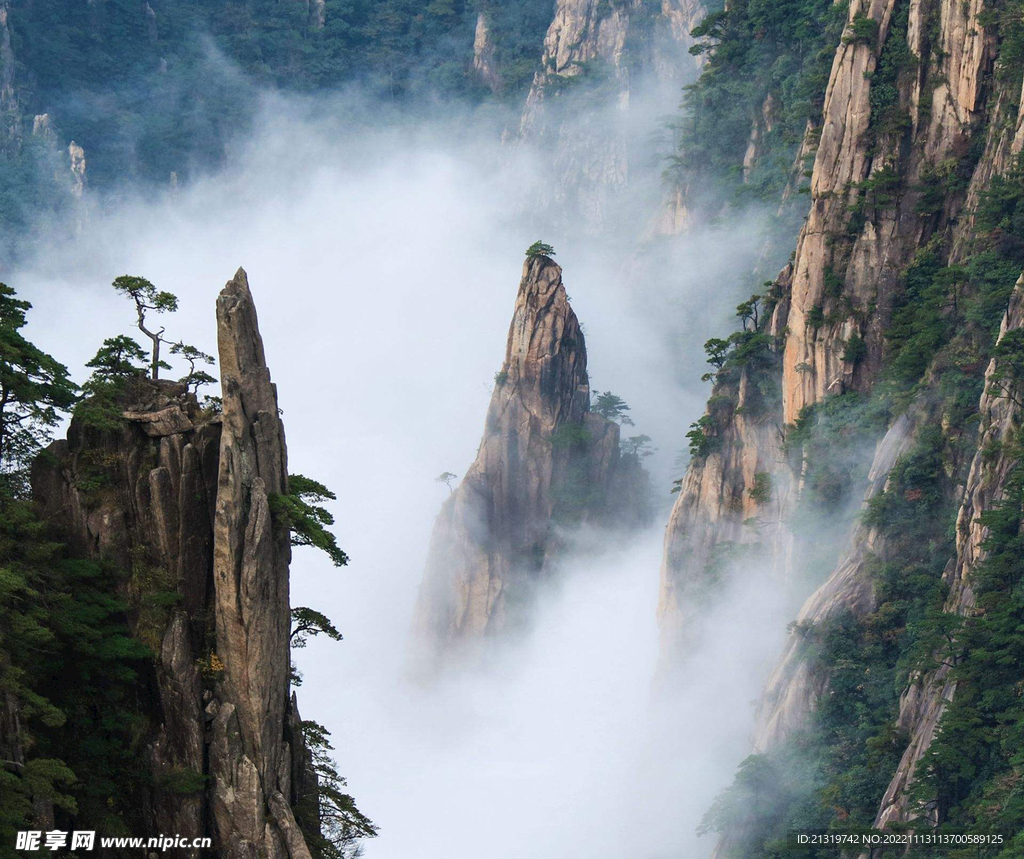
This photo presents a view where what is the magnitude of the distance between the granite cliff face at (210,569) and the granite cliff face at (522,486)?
56087 mm

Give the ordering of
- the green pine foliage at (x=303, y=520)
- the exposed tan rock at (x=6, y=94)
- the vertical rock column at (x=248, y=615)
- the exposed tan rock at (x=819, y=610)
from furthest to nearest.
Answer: the exposed tan rock at (x=6, y=94) → the exposed tan rock at (x=819, y=610) → the green pine foliage at (x=303, y=520) → the vertical rock column at (x=248, y=615)

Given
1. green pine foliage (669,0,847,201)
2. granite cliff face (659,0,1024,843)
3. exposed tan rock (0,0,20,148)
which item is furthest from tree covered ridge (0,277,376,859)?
exposed tan rock (0,0,20,148)

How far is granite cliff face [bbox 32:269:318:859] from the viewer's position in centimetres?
3809

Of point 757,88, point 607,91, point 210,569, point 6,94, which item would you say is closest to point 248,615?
point 210,569

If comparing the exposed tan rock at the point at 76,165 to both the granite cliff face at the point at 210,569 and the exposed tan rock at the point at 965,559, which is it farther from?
the granite cliff face at the point at 210,569

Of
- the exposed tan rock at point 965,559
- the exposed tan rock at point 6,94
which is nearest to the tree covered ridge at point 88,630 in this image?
the exposed tan rock at point 965,559

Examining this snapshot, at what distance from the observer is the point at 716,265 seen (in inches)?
4306

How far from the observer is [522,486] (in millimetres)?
98312

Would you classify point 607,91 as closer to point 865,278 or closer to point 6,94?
point 6,94

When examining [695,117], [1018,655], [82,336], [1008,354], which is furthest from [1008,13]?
[82,336]

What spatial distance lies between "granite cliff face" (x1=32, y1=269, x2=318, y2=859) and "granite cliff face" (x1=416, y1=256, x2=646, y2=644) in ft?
184

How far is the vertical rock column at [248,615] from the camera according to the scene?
38000mm

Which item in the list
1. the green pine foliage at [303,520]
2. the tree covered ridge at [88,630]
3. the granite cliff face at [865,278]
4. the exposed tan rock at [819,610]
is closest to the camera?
the tree covered ridge at [88,630]

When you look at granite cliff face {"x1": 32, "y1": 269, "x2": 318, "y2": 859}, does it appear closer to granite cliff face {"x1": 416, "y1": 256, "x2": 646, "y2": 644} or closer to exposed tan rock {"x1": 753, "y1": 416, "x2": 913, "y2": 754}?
exposed tan rock {"x1": 753, "y1": 416, "x2": 913, "y2": 754}
